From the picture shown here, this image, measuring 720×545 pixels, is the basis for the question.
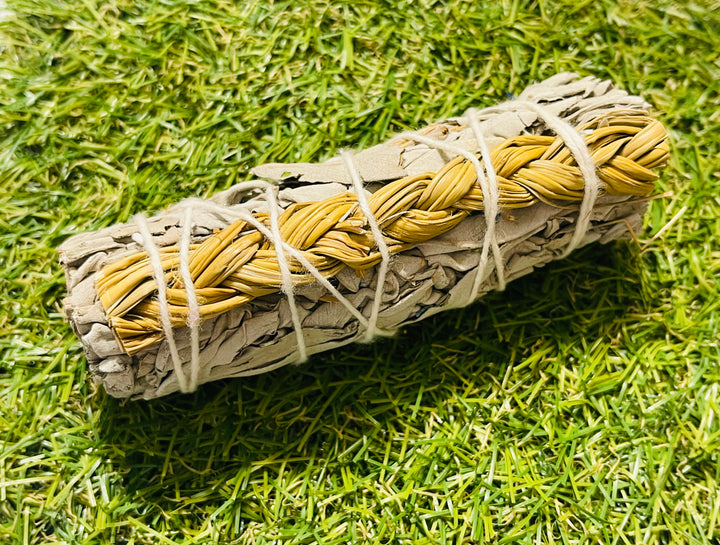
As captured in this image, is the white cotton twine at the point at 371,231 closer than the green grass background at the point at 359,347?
Yes

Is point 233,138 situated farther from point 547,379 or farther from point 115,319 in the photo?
point 547,379

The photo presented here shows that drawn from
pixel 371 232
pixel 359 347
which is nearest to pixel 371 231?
pixel 371 232

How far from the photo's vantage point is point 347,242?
3.21 feet

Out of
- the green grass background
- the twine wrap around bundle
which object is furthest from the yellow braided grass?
the green grass background

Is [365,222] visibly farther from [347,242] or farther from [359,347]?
[359,347]

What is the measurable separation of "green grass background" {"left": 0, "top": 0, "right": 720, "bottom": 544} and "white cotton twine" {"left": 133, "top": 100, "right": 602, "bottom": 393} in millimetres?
180

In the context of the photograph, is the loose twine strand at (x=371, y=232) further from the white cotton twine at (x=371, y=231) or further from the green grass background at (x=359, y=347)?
the green grass background at (x=359, y=347)

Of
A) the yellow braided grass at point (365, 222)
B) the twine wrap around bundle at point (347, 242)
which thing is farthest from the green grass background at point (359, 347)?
the yellow braided grass at point (365, 222)

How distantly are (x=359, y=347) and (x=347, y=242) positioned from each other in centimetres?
32

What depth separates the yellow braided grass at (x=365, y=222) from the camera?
3.12 ft

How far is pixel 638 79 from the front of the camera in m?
1.41

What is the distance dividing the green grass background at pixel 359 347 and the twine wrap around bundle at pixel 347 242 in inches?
6.8

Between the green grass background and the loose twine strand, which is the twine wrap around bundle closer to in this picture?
the loose twine strand

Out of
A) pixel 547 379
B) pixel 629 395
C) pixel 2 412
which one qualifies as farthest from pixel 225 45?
pixel 629 395
